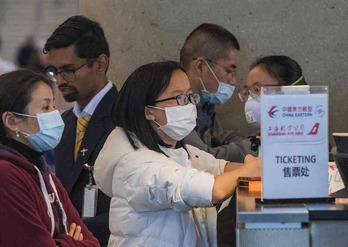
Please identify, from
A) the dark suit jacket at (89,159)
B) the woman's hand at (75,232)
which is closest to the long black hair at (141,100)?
the woman's hand at (75,232)

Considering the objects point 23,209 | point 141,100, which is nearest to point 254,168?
point 141,100

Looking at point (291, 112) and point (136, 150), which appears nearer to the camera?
point (291, 112)

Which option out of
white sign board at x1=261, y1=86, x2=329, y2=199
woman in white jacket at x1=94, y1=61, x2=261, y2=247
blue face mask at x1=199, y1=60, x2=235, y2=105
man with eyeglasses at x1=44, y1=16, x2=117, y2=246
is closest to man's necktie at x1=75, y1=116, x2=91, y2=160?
man with eyeglasses at x1=44, y1=16, x2=117, y2=246

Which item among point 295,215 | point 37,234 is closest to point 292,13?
point 37,234

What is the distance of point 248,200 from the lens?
2645 mm

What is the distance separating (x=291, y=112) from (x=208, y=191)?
0.61m

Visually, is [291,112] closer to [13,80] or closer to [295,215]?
[295,215]

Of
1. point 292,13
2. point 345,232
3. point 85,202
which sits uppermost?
point 292,13

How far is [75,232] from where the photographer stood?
3.60 m

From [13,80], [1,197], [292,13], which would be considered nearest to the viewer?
[1,197]

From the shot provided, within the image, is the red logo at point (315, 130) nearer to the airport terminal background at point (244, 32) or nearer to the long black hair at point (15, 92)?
the long black hair at point (15, 92)

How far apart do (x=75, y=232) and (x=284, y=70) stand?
64.8 inches

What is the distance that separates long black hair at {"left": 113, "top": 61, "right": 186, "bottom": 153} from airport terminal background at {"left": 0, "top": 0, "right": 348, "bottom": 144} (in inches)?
66.5

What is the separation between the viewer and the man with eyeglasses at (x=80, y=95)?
Result: 173 inches
